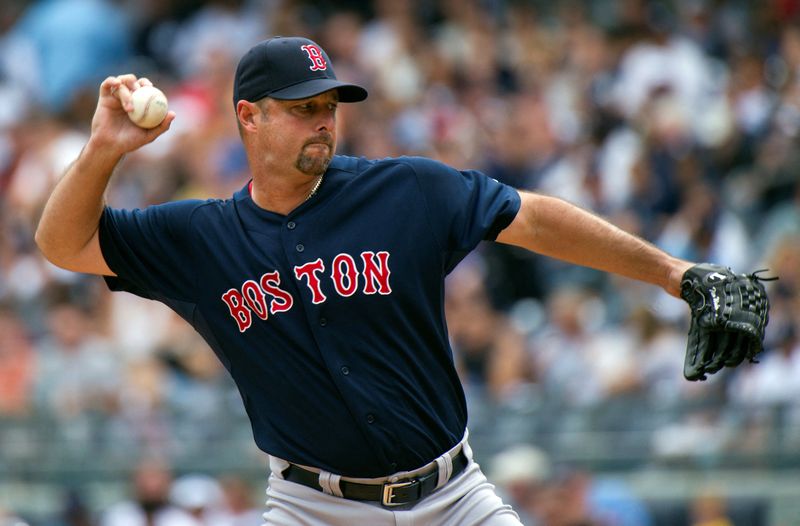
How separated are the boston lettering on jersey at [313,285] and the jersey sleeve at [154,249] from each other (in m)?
0.19

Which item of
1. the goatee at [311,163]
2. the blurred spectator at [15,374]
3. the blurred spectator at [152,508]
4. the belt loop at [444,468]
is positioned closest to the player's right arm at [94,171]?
the goatee at [311,163]

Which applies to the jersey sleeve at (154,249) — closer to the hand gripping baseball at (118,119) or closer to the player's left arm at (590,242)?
the hand gripping baseball at (118,119)

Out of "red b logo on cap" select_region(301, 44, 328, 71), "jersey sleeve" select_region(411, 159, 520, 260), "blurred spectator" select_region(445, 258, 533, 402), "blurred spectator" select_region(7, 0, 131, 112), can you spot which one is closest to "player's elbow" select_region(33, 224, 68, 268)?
"red b logo on cap" select_region(301, 44, 328, 71)

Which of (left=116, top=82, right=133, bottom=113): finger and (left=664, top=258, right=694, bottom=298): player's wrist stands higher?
(left=116, top=82, right=133, bottom=113): finger

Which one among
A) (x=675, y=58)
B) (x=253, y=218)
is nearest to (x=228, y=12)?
(x=675, y=58)

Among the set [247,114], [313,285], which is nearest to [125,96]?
[247,114]

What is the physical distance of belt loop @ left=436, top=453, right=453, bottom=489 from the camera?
155 inches

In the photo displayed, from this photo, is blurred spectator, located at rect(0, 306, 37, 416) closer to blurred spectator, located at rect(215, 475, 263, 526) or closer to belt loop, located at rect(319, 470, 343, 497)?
blurred spectator, located at rect(215, 475, 263, 526)

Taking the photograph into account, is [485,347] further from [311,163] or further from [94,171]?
[94,171]

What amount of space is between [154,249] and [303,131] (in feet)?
1.88

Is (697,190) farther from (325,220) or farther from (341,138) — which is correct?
(325,220)

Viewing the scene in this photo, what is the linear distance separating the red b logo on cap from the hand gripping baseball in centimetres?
42

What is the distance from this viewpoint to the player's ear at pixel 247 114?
13.2 feet

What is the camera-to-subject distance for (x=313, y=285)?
390 cm
